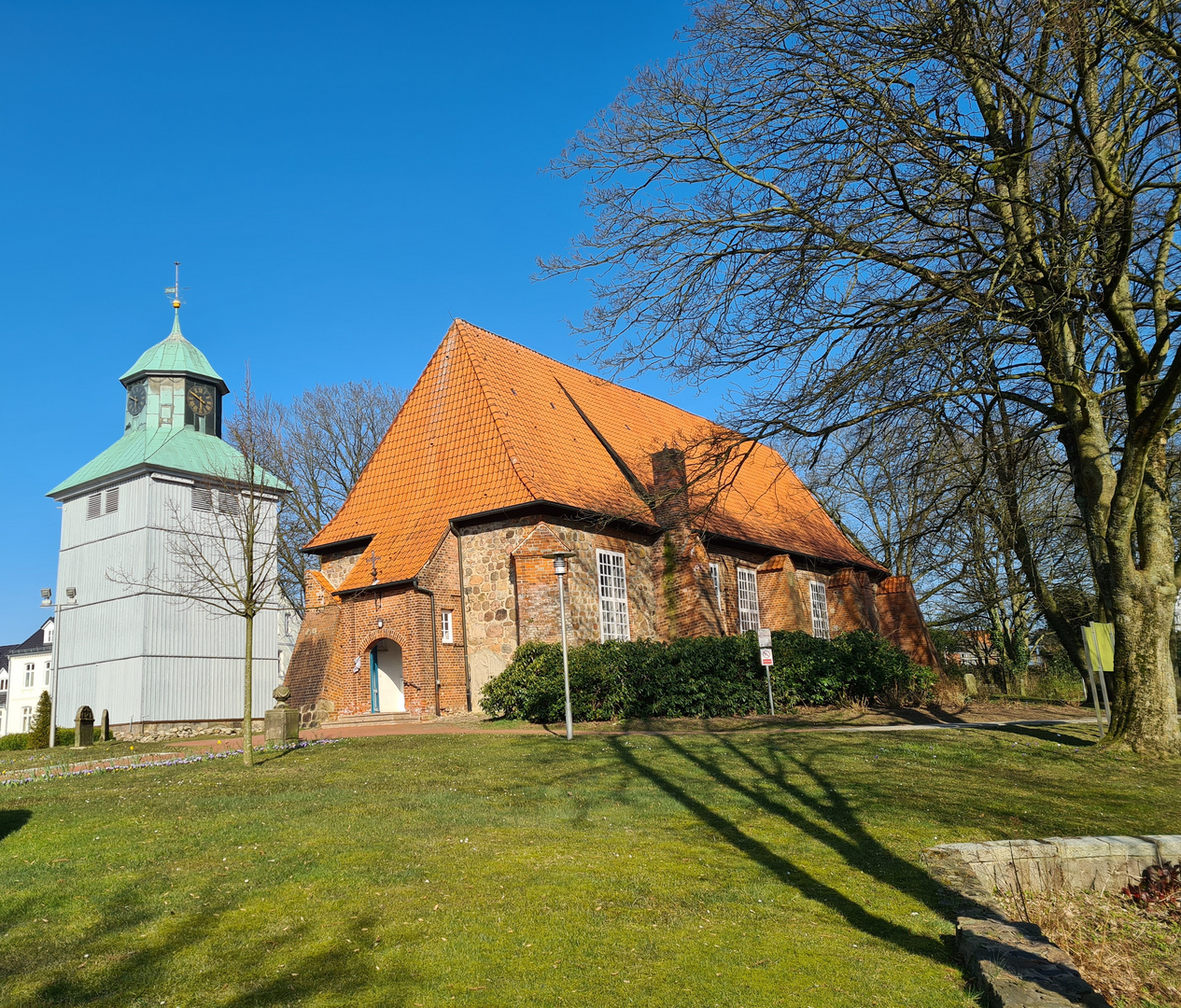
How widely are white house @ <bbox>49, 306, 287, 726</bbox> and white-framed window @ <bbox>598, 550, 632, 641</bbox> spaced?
13272 millimetres

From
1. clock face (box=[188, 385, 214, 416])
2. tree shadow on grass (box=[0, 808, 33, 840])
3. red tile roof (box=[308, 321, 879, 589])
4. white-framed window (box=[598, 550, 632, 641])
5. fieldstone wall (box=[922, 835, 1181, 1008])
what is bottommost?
fieldstone wall (box=[922, 835, 1181, 1008])

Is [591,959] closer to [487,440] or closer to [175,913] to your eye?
[175,913]

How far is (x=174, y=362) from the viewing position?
33875 millimetres

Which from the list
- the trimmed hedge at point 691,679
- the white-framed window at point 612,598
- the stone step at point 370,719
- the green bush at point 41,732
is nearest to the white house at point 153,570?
the green bush at point 41,732

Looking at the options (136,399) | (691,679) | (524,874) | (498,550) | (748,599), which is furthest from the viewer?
(136,399)

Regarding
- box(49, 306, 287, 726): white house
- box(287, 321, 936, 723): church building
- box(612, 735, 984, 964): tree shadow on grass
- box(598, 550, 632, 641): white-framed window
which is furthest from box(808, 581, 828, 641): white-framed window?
box(49, 306, 287, 726): white house

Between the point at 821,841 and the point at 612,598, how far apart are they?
13710 millimetres

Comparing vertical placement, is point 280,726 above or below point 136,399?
below

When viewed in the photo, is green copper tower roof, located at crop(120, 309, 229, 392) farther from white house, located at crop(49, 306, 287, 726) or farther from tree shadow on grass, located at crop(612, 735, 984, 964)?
tree shadow on grass, located at crop(612, 735, 984, 964)

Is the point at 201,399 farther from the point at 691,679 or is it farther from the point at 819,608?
the point at 691,679

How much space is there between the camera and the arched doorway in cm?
2094

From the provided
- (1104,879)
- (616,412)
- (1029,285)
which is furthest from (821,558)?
(1104,879)

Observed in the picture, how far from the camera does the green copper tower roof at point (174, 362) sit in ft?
110

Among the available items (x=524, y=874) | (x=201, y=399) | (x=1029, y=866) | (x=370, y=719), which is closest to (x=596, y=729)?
(x=370, y=719)
